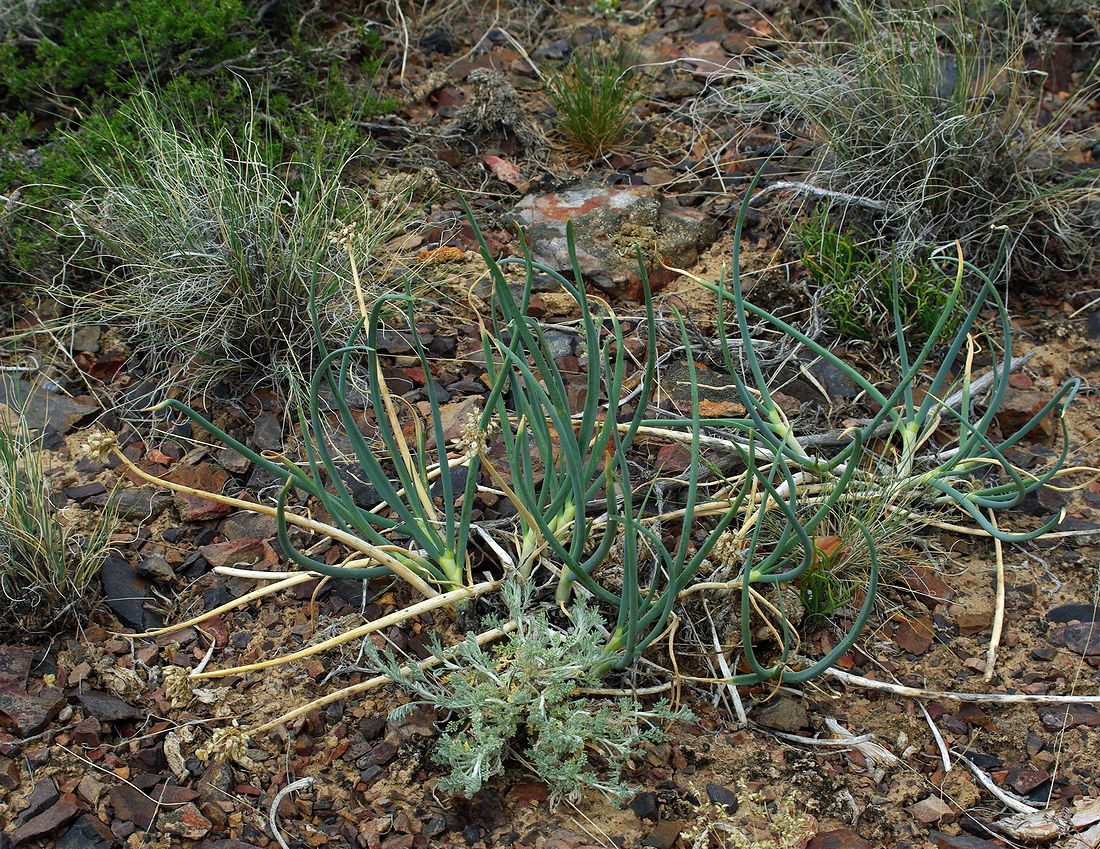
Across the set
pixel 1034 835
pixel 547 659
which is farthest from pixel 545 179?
pixel 1034 835

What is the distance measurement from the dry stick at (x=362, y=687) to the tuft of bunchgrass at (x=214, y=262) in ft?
3.16

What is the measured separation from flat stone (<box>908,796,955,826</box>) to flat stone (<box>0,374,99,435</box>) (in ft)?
6.86

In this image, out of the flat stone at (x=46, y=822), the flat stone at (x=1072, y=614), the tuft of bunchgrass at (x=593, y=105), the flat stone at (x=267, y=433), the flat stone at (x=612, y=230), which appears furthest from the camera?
the tuft of bunchgrass at (x=593, y=105)

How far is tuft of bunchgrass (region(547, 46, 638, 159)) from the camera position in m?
3.46

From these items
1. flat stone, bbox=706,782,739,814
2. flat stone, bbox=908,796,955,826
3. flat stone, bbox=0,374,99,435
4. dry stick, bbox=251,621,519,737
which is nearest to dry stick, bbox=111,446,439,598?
dry stick, bbox=251,621,519,737

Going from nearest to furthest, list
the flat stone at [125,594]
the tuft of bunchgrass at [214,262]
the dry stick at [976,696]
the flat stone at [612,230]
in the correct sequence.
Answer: the dry stick at [976,696]
the flat stone at [125,594]
the tuft of bunchgrass at [214,262]
the flat stone at [612,230]

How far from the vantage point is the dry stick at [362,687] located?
73.5 inches

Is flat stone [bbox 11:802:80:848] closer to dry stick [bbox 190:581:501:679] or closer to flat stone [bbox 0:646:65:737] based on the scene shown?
flat stone [bbox 0:646:65:737]

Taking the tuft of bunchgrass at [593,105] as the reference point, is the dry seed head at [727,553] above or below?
below

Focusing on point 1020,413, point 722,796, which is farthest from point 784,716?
point 1020,413

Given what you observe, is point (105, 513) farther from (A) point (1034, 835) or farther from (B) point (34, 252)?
(A) point (1034, 835)

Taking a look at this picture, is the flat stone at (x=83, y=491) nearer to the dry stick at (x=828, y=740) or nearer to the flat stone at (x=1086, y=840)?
the dry stick at (x=828, y=740)

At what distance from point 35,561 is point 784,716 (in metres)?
1.48

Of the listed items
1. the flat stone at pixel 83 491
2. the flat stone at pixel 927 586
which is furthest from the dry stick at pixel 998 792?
the flat stone at pixel 83 491
